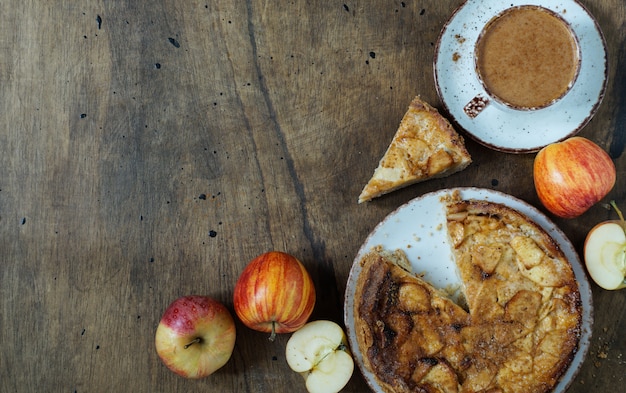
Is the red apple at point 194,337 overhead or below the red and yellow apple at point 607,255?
below

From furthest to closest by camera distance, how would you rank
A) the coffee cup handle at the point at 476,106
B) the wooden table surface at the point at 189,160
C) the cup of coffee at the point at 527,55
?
the wooden table surface at the point at 189,160, the coffee cup handle at the point at 476,106, the cup of coffee at the point at 527,55

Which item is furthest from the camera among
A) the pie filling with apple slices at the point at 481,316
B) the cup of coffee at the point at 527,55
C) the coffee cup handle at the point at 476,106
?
the coffee cup handle at the point at 476,106

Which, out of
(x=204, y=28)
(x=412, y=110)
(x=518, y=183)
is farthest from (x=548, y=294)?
(x=204, y=28)

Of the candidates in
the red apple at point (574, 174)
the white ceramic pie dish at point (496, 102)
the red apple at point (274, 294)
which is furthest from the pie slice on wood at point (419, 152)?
the red apple at point (274, 294)

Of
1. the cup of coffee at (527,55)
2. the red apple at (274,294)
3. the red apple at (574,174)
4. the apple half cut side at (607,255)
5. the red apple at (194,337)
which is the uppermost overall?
the cup of coffee at (527,55)

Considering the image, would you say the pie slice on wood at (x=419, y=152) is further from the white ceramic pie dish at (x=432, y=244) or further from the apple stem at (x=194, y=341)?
the apple stem at (x=194, y=341)

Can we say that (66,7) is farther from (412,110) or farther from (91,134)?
(412,110)
